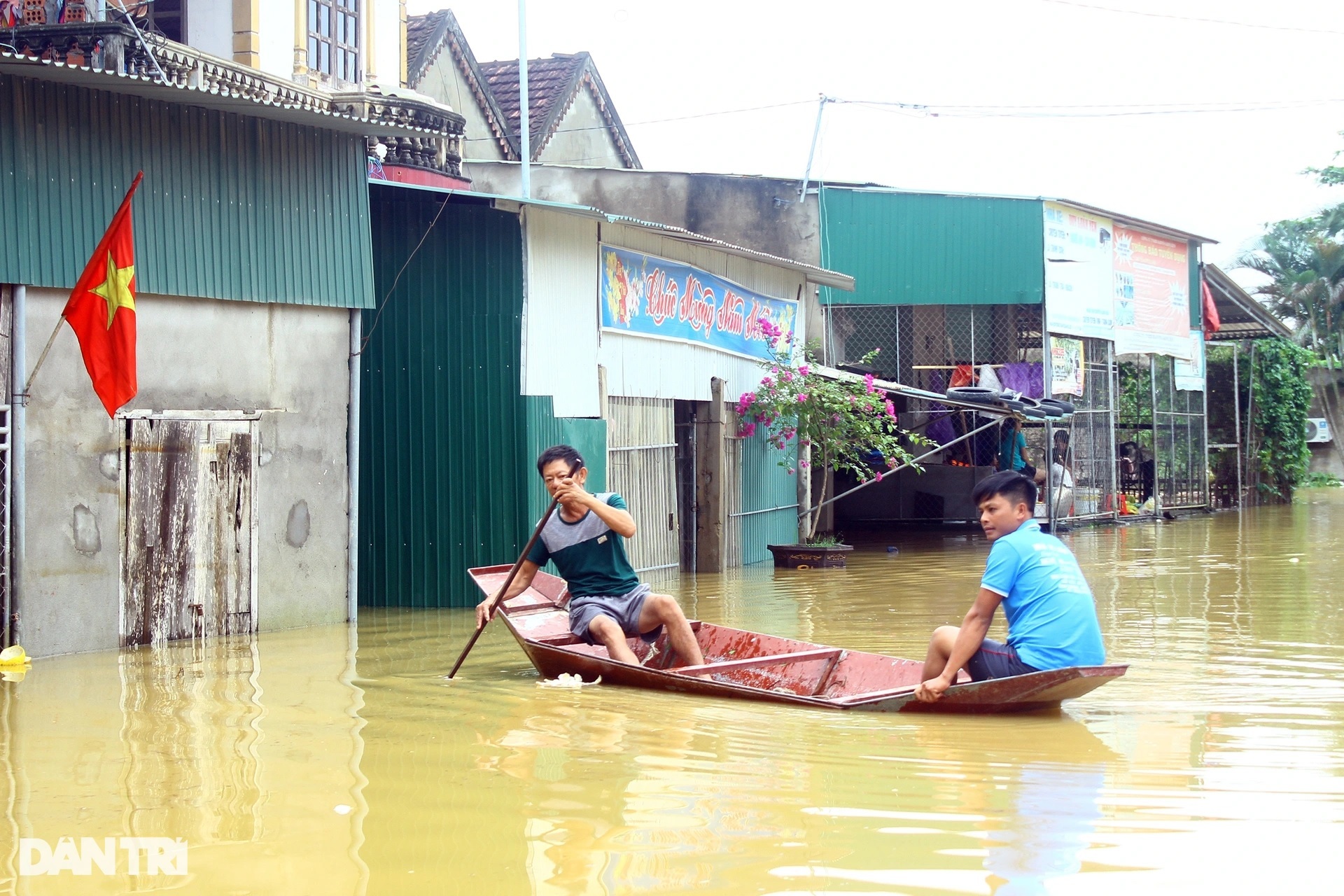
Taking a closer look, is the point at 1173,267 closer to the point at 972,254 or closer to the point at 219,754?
the point at 972,254

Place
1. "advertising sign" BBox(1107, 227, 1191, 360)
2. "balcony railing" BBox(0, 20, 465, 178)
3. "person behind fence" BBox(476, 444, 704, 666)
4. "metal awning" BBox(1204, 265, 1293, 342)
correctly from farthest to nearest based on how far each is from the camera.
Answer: "metal awning" BBox(1204, 265, 1293, 342)
"advertising sign" BBox(1107, 227, 1191, 360)
"balcony railing" BBox(0, 20, 465, 178)
"person behind fence" BBox(476, 444, 704, 666)

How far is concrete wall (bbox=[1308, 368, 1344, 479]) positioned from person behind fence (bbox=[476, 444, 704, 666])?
35.5 m

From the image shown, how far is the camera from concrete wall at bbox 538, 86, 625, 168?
2731 cm

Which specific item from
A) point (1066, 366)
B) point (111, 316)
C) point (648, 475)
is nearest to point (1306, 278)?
point (1066, 366)

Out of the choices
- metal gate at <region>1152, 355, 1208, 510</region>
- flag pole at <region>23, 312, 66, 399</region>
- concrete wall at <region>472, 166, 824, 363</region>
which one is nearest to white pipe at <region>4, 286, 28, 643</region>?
flag pole at <region>23, 312, 66, 399</region>

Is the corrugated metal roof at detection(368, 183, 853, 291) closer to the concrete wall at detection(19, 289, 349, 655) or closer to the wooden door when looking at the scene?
the concrete wall at detection(19, 289, 349, 655)

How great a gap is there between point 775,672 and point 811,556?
868 cm

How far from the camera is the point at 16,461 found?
9.05 metres

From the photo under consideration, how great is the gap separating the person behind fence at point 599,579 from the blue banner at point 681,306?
5.60 metres

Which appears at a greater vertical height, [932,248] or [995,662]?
[932,248]

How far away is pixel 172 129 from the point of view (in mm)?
10047

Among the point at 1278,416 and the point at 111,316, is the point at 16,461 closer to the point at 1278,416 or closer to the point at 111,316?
the point at 111,316

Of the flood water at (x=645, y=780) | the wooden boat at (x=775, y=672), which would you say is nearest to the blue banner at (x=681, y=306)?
the wooden boat at (x=775, y=672)

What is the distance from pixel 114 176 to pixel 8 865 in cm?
636
